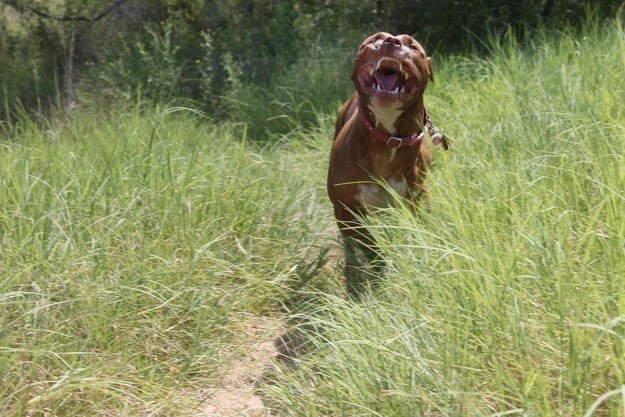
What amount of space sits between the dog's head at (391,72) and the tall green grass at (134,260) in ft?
3.20

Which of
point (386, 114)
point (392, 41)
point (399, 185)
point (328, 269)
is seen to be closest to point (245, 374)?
point (328, 269)

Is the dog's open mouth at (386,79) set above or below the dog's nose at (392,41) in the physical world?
below

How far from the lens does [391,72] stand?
11.8 ft

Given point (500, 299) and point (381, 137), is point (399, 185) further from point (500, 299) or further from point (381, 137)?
point (500, 299)

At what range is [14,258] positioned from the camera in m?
3.37

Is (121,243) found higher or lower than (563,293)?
lower

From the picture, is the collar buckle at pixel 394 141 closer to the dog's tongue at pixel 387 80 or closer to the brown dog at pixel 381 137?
the brown dog at pixel 381 137

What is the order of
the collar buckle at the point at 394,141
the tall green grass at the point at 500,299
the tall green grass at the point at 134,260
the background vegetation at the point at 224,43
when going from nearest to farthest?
the tall green grass at the point at 500,299
the tall green grass at the point at 134,260
the collar buckle at the point at 394,141
the background vegetation at the point at 224,43

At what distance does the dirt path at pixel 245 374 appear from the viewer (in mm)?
3176

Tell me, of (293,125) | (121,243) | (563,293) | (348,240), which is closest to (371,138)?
(348,240)

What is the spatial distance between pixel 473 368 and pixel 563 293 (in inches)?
13.8

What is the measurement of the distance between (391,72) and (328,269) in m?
1.10

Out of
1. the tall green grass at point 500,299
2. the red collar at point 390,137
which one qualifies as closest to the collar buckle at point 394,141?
the red collar at point 390,137

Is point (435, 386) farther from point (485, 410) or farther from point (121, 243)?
point (121, 243)
